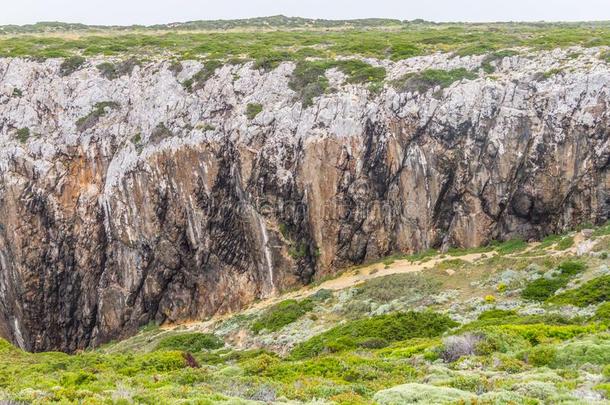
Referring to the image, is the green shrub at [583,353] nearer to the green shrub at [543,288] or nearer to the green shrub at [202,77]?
the green shrub at [543,288]

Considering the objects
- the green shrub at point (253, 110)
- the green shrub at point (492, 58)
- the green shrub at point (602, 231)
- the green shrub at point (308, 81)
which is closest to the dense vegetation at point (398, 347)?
the green shrub at point (602, 231)

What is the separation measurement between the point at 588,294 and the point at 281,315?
1639 centimetres

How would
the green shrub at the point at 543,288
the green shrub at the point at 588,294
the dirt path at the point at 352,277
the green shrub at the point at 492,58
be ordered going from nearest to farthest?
the green shrub at the point at 588,294 → the green shrub at the point at 543,288 → the dirt path at the point at 352,277 → the green shrub at the point at 492,58

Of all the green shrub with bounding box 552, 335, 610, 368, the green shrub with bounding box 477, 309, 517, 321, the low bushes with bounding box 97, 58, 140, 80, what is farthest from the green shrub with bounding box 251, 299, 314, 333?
the low bushes with bounding box 97, 58, 140, 80

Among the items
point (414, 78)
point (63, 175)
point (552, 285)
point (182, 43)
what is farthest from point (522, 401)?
point (182, 43)

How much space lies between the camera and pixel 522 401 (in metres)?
12.9

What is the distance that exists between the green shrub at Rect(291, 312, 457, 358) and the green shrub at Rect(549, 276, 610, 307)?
5305 mm

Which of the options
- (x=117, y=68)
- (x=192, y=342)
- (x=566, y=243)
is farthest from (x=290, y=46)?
(x=192, y=342)

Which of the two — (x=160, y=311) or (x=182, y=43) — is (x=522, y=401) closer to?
(x=160, y=311)

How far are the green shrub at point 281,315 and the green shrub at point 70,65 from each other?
97.6 feet

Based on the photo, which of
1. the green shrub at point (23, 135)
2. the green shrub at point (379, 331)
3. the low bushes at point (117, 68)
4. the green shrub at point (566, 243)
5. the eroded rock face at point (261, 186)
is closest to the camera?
the green shrub at point (379, 331)

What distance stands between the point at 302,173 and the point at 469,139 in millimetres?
11556

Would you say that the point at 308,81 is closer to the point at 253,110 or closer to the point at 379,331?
the point at 253,110

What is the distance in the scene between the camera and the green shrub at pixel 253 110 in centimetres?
4428
